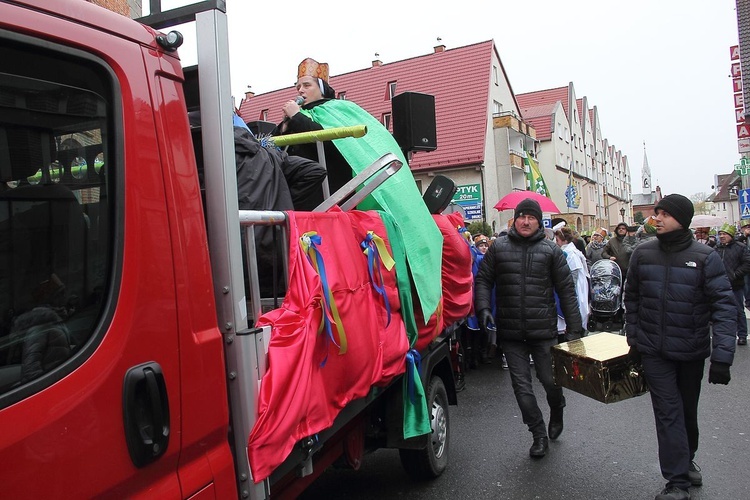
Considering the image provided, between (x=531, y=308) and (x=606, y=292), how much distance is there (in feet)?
16.7

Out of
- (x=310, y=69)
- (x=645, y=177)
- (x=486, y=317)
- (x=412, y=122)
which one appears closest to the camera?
(x=310, y=69)

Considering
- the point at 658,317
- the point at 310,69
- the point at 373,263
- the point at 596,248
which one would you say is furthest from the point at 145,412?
the point at 596,248

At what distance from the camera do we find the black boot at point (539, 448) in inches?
Result: 182

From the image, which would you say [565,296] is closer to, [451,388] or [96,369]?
[451,388]

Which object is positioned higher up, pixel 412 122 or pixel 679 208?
pixel 412 122

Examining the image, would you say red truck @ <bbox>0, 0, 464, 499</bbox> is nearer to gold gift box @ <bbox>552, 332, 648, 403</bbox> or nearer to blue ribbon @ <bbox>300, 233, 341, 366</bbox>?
blue ribbon @ <bbox>300, 233, 341, 366</bbox>

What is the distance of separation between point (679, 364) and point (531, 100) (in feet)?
153

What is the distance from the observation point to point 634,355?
4.01 metres

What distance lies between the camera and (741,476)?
4137mm

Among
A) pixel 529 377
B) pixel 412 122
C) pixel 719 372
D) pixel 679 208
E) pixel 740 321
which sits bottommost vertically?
pixel 740 321

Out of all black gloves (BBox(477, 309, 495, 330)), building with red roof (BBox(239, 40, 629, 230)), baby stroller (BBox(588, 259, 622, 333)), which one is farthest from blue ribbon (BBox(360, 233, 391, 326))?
building with red roof (BBox(239, 40, 629, 230))

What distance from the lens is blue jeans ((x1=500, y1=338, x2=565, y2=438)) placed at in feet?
15.3

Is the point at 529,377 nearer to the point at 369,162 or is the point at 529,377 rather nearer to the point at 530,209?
the point at 530,209

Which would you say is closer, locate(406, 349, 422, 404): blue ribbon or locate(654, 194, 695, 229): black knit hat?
locate(406, 349, 422, 404): blue ribbon
